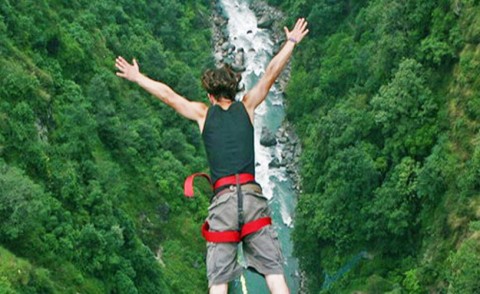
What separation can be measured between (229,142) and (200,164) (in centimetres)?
6007

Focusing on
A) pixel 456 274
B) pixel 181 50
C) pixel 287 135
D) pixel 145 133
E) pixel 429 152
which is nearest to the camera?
pixel 456 274

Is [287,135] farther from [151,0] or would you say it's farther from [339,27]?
[151,0]

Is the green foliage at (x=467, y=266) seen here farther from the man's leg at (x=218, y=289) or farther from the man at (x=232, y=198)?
the man's leg at (x=218, y=289)

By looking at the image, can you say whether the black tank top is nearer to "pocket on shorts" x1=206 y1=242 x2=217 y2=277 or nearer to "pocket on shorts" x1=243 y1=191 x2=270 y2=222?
"pocket on shorts" x1=243 y1=191 x2=270 y2=222

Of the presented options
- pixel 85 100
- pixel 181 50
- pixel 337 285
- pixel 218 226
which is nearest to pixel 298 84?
pixel 181 50

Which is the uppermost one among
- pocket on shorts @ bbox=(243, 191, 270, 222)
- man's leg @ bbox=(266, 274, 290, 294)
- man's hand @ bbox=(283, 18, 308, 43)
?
man's hand @ bbox=(283, 18, 308, 43)

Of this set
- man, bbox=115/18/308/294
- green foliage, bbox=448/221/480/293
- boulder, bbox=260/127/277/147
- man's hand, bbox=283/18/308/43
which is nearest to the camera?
man, bbox=115/18/308/294

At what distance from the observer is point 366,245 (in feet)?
178

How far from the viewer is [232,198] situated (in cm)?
1071

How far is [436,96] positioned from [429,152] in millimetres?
3782

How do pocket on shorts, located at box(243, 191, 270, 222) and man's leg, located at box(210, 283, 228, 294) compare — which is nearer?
man's leg, located at box(210, 283, 228, 294)

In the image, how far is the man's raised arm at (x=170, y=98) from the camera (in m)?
11.1

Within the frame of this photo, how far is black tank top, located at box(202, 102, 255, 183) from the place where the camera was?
1070cm

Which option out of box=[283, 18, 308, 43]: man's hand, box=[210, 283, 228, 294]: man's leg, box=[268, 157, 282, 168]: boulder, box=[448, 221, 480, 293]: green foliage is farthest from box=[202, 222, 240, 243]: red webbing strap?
box=[268, 157, 282, 168]: boulder
